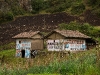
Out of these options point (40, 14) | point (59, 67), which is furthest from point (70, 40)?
point (59, 67)

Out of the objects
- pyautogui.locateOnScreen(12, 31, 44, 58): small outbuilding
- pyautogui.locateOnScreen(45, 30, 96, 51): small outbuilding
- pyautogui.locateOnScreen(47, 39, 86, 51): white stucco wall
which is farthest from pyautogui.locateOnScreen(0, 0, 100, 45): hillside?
pyautogui.locateOnScreen(45, 30, 96, 51): small outbuilding

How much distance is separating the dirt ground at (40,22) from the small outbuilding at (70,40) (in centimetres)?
1710

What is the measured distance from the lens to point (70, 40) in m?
50.2

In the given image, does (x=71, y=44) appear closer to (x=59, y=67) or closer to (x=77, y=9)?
(x=77, y=9)

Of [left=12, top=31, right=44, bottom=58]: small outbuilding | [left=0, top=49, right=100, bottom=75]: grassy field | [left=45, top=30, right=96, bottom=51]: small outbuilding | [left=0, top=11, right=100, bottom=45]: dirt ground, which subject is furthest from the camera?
[left=0, top=11, right=100, bottom=45]: dirt ground

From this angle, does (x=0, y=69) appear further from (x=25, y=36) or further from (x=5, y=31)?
(x=5, y=31)

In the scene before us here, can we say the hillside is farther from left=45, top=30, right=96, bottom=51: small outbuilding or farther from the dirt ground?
left=45, top=30, right=96, bottom=51: small outbuilding

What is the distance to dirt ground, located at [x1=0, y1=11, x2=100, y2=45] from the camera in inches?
2793

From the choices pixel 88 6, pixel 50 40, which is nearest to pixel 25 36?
pixel 50 40

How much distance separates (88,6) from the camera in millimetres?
84750

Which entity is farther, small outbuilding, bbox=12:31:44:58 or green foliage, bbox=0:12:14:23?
green foliage, bbox=0:12:14:23

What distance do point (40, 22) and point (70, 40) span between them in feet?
87.7

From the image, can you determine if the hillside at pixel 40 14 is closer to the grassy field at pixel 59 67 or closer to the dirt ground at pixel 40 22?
the dirt ground at pixel 40 22

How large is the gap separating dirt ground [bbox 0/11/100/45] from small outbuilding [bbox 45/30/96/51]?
1710 centimetres
